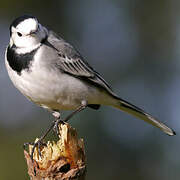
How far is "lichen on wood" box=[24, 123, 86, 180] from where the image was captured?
4781mm

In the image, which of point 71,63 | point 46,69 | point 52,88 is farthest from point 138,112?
point 46,69

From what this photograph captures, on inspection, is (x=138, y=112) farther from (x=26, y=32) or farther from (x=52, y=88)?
(x=26, y=32)

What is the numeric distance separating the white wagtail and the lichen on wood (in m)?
0.72

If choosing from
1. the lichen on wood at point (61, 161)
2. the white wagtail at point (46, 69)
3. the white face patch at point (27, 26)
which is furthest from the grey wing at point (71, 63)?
the lichen on wood at point (61, 161)

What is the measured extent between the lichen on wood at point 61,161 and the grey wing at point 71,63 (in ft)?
3.33

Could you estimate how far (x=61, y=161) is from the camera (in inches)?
191

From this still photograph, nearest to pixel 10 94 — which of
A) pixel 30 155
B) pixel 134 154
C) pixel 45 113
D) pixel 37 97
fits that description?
pixel 45 113

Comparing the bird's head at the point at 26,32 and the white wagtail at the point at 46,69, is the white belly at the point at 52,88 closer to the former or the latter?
the white wagtail at the point at 46,69

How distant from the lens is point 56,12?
33.7 feet

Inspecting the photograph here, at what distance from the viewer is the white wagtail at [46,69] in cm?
561

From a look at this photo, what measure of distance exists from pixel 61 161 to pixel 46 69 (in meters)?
1.19

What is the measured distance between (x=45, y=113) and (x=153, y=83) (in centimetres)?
232

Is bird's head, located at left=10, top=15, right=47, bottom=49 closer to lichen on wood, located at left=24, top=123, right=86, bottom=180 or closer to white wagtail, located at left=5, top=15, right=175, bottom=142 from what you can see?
white wagtail, located at left=5, top=15, right=175, bottom=142

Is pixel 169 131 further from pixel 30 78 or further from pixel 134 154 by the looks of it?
pixel 134 154
